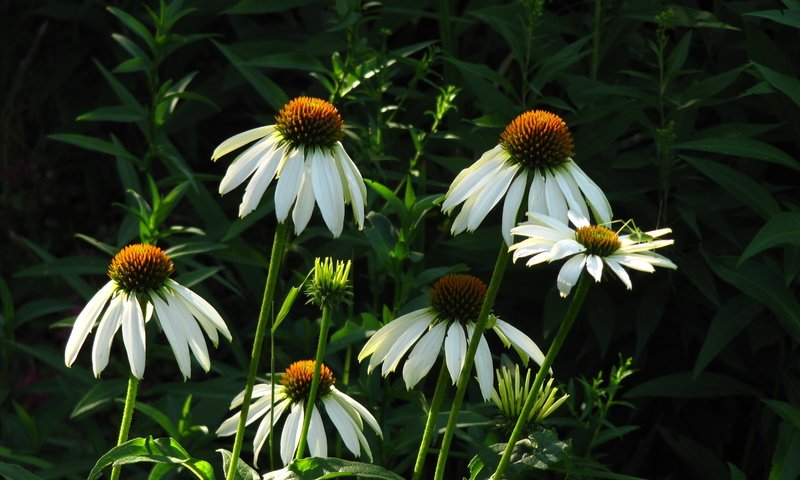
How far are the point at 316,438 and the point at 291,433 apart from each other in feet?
0.09

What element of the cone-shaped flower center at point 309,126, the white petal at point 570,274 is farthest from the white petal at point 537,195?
the cone-shaped flower center at point 309,126

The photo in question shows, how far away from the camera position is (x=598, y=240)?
0.98 meters

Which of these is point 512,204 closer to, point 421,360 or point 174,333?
point 421,360

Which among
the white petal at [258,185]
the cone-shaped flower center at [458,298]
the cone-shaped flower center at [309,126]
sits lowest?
the cone-shaped flower center at [458,298]

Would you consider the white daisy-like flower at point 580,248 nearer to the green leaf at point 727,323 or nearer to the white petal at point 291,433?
the white petal at point 291,433

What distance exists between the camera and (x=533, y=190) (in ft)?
3.54

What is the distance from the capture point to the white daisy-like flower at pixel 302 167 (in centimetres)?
103

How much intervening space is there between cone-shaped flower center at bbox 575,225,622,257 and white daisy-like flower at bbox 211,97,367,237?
0.71 ft

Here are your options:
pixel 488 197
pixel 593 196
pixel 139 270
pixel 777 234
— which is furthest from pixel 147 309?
pixel 777 234

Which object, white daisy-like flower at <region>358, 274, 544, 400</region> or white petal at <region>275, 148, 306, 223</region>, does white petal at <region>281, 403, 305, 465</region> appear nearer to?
white daisy-like flower at <region>358, 274, 544, 400</region>

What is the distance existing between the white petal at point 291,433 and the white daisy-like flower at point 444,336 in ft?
0.39

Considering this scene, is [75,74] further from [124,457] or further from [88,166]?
[124,457]

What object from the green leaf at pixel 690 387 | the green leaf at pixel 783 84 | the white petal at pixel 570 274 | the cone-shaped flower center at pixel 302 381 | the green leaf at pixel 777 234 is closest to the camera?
the white petal at pixel 570 274

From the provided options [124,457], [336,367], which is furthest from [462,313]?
[336,367]
